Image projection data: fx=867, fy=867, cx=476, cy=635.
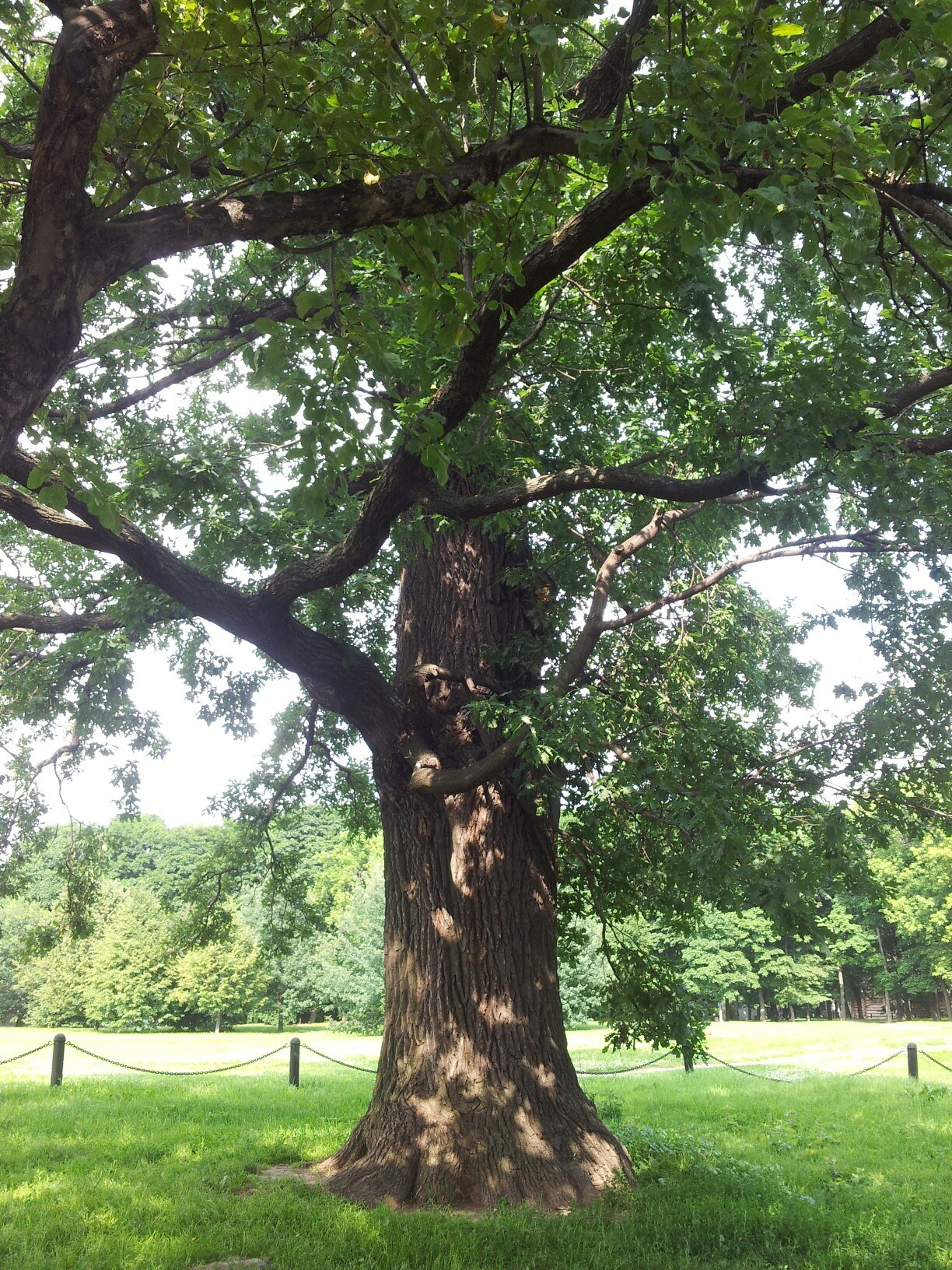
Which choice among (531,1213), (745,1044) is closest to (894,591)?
(531,1213)

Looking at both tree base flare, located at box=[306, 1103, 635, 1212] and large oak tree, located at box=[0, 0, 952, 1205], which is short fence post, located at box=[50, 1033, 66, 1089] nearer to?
large oak tree, located at box=[0, 0, 952, 1205]

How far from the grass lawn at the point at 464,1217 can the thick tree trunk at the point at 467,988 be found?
46 cm

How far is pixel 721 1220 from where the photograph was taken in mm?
5848

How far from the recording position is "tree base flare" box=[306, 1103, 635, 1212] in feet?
19.9

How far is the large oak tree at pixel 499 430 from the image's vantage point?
3.29 metres

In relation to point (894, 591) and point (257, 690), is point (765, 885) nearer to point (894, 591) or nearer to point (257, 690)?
point (894, 591)

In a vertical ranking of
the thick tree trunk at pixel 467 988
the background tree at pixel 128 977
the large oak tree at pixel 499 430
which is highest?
the large oak tree at pixel 499 430

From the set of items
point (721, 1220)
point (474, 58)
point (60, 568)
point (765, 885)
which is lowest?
point (721, 1220)

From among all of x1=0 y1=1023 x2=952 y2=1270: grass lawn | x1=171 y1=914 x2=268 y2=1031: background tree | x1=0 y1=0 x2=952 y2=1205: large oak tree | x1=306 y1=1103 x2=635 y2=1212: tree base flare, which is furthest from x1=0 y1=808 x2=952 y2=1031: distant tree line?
x1=306 y1=1103 x2=635 y2=1212: tree base flare

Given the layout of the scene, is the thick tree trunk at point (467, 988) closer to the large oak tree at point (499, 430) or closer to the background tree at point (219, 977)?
the large oak tree at point (499, 430)

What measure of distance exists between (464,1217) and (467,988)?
5.26ft

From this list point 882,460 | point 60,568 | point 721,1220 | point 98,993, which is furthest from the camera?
point 98,993

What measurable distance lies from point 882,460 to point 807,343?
8.11 feet

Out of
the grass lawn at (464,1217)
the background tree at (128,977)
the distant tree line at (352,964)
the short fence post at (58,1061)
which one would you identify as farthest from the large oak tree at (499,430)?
the background tree at (128,977)
